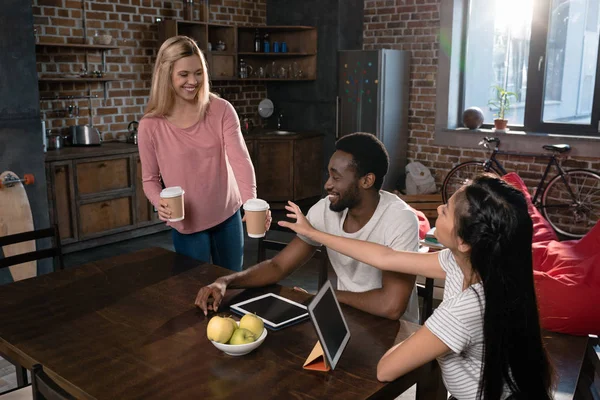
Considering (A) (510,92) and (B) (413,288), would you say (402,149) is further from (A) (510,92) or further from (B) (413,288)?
(B) (413,288)

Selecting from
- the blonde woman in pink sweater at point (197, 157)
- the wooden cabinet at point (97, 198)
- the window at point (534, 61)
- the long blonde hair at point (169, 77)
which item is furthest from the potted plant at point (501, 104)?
the long blonde hair at point (169, 77)

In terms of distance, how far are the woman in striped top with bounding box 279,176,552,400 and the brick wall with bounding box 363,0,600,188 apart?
5.02 meters

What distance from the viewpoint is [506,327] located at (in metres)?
1.43

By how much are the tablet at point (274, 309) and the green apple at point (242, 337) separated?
0.52 feet

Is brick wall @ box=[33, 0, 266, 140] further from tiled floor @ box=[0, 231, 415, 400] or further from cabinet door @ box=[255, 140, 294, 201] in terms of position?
cabinet door @ box=[255, 140, 294, 201]

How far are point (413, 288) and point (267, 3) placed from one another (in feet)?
19.5

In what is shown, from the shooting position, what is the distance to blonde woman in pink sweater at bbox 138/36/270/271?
2.68 meters

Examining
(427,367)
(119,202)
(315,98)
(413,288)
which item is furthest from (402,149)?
(427,367)

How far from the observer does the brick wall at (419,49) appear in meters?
6.40

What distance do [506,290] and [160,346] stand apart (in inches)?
36.7

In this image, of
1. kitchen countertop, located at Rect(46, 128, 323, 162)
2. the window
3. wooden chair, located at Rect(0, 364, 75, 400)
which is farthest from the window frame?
wooden chair, located at Rect(0, 364, 75, 400)

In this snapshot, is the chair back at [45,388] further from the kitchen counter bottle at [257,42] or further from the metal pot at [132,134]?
the kitchen counter bottle at [257,42]

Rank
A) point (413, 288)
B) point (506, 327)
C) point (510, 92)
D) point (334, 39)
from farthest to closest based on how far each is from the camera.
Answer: point (334, 39) → point (510, 92) → point (413, 288) → point (506, 327)

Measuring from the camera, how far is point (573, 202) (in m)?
5.59
